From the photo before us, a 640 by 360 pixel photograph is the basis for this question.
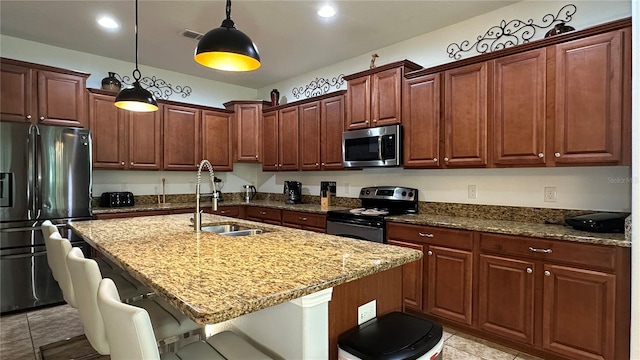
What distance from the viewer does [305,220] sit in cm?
397

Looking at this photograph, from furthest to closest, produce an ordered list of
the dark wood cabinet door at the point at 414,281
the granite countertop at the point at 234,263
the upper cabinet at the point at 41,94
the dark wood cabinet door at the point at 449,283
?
the upper cabinet at the point at 41,94 < the dark wood cabinet door at the point at 414,281 < the dark wood cabinet door at the point at 449,283 < the granite countertop at the point at 234,263

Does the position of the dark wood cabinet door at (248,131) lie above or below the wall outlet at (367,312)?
above

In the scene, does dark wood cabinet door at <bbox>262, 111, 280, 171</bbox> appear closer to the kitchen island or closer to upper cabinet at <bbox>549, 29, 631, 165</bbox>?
the kitchen island

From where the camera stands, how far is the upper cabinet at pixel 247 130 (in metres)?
4.98

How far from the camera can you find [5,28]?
3.39 m

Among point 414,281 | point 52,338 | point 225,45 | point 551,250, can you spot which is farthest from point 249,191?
point 551,250

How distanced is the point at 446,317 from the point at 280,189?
3.16 m

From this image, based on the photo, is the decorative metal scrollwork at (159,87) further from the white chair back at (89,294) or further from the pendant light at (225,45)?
the white chair back at (89,294)

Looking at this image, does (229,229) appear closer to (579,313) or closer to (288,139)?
(288,139)

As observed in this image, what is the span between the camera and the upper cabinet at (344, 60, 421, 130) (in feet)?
11.0

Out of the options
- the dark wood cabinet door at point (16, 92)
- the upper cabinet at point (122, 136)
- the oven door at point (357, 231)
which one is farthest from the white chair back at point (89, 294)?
the upper cabinet at point (122, 136)

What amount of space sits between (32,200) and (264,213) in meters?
2.39

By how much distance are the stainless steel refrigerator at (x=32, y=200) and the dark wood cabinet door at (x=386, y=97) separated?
3.05m

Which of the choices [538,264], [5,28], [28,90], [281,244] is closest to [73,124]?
[28,90]
